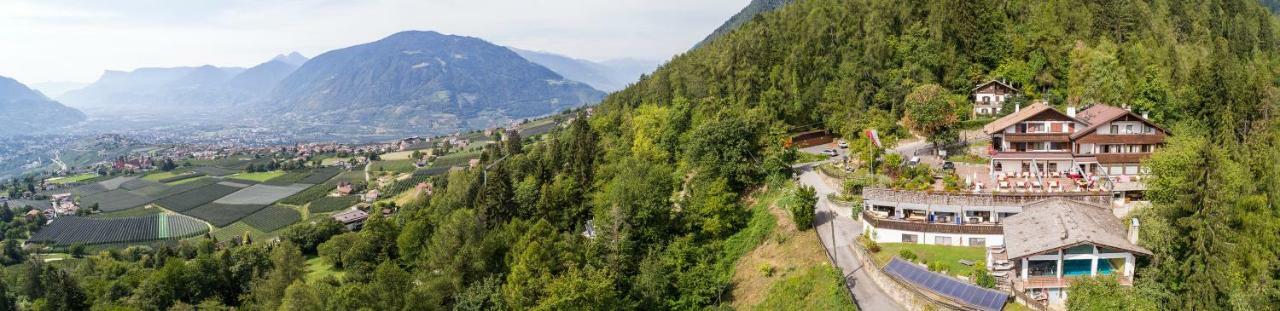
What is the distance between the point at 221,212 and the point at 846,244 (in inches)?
5393

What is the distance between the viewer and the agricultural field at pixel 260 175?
592 ft

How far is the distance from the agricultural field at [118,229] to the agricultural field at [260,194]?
12913 mm

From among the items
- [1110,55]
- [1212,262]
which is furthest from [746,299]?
[1110,55]

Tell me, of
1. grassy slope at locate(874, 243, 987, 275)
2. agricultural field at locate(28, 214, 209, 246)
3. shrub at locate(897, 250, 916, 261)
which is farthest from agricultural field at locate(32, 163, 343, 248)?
shrub at locate(897, 250, 916, 261)

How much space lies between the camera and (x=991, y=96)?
68.0 meters

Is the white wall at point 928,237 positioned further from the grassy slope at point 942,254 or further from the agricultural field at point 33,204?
→ the agricultural field at point 33,204

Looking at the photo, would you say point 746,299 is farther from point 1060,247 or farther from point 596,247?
point 1060,247

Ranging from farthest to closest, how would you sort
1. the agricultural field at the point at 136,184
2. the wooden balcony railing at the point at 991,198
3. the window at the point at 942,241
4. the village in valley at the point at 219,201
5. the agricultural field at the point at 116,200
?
the agricultural field at the point at 136,184 → the agricultural field at the point at 116,200 → the village in valley at the point at 219,201 → the wooden balcony railing at the point at 991,198 → the window at the point at 942,241

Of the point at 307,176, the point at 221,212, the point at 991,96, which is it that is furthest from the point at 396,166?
the point at 991,96

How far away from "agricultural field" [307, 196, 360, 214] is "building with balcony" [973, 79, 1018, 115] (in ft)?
368

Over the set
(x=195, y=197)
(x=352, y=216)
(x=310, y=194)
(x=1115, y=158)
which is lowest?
(x=195, y=197)

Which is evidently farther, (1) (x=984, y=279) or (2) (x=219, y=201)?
(2) (x=219, y=201)

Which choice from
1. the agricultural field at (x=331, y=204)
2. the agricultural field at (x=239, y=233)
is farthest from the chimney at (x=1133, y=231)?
the agricultural field at (x=331, y=204)

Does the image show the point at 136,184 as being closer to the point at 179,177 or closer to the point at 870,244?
the point at 179,177
